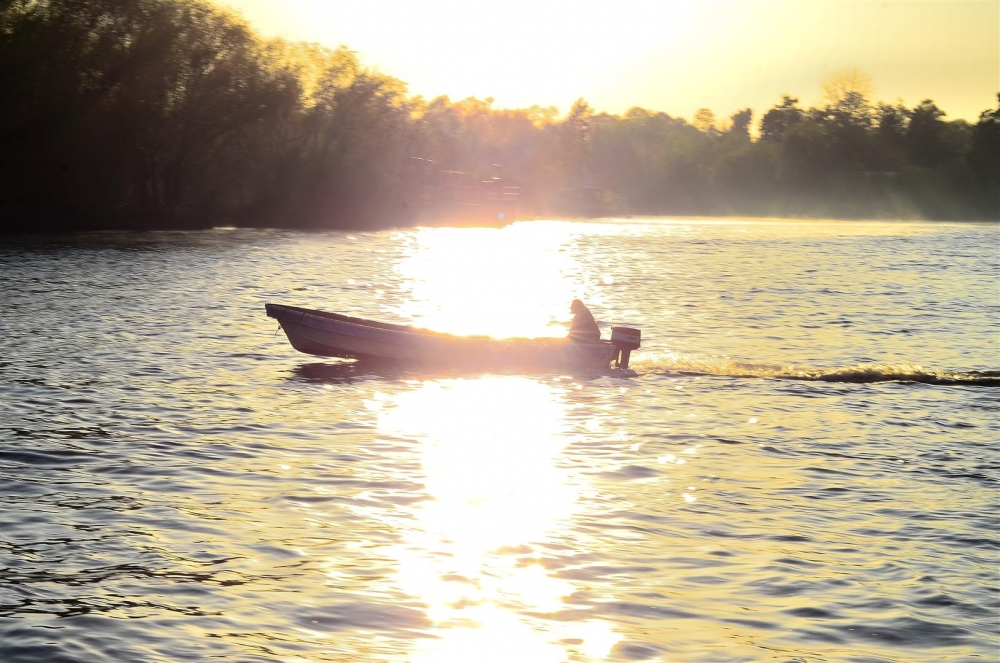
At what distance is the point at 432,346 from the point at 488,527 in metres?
13.5

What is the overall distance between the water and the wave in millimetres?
119

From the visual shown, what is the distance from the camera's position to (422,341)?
2578 cm

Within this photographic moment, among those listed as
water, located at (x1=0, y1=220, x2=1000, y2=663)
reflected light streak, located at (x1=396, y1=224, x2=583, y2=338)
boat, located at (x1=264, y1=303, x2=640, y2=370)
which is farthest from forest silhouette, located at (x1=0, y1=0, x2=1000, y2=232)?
boat, located at (x1=264, y1=303, x2=640, y2=370)

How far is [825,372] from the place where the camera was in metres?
26.7

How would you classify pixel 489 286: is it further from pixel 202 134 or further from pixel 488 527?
pixel 488 527

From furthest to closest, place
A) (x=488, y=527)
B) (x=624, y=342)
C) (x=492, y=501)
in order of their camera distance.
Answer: (x=624, y=342) < (x=492, y=501) < (x=488, y=527)

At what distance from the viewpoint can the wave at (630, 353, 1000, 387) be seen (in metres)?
26.1

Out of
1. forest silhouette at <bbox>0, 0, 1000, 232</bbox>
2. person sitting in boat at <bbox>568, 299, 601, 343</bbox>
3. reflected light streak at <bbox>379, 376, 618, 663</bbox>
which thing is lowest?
reflected light streak at <bbox>379, 376, 618, 663</bbox>

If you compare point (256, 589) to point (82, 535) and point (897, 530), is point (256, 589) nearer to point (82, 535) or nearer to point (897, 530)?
point (82, 535)

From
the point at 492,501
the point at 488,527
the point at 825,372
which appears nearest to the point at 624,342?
the point at 825,372

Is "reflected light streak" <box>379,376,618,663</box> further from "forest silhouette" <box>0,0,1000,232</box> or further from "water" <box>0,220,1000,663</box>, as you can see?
"forest silhouette" <box>0,0,1000,232</box>

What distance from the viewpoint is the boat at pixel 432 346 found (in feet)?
84.4

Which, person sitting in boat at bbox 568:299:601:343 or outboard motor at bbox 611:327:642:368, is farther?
person sitting in boat at bbox 568:299:601:343

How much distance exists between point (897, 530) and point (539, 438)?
21.7ft
